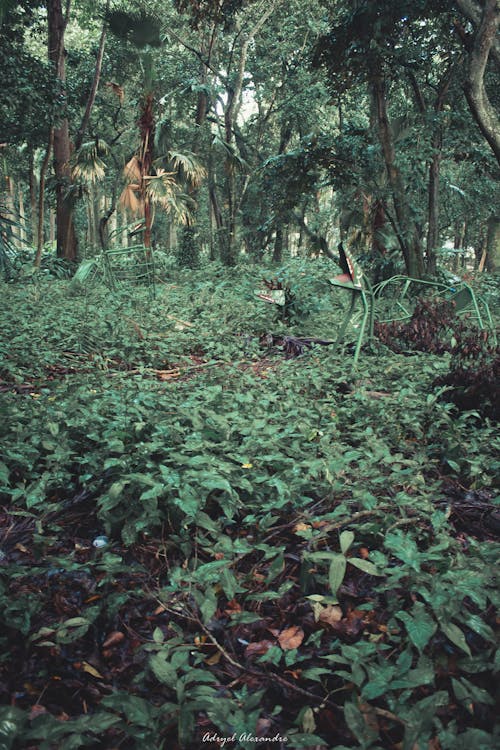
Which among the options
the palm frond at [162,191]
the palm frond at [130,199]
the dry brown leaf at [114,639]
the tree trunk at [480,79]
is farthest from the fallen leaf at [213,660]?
the palm frond at [130,199]

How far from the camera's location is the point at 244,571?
2.01m

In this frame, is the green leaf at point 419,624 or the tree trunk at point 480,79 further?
the tree trunk at point 480,79

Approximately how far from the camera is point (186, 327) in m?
6.19

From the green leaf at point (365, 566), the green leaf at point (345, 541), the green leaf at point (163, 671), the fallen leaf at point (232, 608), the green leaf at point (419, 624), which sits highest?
the green leaf at point (345, 541)

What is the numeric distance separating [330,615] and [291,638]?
153 mm

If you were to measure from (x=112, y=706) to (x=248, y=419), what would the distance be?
1.79 m

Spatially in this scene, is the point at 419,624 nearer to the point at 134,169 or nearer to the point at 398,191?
the point at 398,191

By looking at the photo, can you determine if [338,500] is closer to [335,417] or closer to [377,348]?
[335,417]

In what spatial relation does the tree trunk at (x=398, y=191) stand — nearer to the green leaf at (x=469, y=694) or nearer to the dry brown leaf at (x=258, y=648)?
the dry brown leaf at (x=258, y=648)

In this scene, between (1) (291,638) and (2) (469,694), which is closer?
(2) (469,694)

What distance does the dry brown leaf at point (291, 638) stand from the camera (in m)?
1.64

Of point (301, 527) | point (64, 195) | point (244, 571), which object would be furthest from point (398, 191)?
point (244, 571)

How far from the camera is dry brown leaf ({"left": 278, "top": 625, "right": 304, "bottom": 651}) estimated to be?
1645mm

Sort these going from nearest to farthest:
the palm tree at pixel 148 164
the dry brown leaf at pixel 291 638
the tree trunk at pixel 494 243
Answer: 1. the dry brown leaf at pixel 291 638
2. the palm tree at pixel 148 164
3. the tree trunk at pixel 494 243
